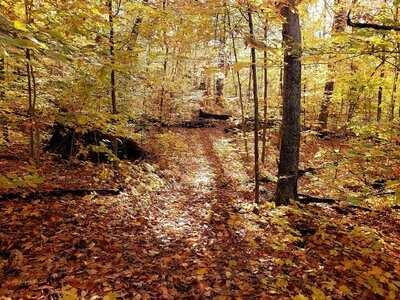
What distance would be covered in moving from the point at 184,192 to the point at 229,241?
3.04 metres

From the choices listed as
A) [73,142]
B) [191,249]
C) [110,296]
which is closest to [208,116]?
[73,142]

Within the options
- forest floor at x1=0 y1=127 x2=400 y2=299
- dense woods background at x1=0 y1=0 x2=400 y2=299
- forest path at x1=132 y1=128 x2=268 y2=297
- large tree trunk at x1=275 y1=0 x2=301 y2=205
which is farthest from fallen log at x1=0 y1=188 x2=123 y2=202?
large tree trunk at x1=275 y1=0 x2=301 y2=205

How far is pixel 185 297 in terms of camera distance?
12.8 ft

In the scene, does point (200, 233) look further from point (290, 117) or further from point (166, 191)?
point (290, 117)

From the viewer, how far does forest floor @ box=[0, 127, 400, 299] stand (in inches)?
158

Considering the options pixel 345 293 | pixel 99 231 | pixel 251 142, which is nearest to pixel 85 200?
pixel 99 231

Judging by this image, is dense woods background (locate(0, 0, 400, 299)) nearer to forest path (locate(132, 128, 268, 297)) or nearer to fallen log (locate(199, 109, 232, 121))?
forest path (locate(132, 128, 268, 297))

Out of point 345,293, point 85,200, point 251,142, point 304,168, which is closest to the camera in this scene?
point 345,293

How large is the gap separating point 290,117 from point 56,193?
510 cm

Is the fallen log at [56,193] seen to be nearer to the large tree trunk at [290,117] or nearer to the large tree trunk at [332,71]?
the large tree trunk at [290,117]

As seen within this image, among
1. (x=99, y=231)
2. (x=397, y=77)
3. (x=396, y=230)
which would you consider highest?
(x=397, y=77)

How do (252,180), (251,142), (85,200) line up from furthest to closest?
(251,142) → (252,180) → (85,200)

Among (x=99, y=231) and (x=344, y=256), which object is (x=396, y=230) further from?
(x=99, y=231)

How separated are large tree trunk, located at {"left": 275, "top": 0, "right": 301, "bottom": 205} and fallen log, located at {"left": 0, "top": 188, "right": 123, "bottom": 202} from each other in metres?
3.73
